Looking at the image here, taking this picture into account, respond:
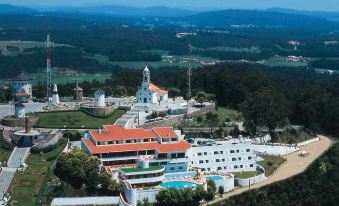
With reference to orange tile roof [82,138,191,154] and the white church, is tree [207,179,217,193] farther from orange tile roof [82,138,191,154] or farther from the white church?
the white church

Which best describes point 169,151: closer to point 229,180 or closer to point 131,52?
point 229,180

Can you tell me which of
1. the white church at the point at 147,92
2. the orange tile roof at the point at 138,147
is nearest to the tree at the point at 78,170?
the orange tile roof at the point at 138,147

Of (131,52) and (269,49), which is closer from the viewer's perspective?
(131,52)

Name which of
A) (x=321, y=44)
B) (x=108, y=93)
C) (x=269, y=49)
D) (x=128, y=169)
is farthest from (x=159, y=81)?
(x=321, y=44)

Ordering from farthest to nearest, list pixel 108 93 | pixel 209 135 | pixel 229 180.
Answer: pixel 108 93
pixel 209 135
pixel 229 180

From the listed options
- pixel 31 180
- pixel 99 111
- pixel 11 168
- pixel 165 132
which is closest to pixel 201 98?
pixel 99 111

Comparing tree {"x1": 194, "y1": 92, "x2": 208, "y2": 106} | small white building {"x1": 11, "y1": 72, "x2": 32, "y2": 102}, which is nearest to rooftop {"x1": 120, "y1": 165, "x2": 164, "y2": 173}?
tree {"x1": 194, "y1": 92, "x2": 208, "y2": 106}
